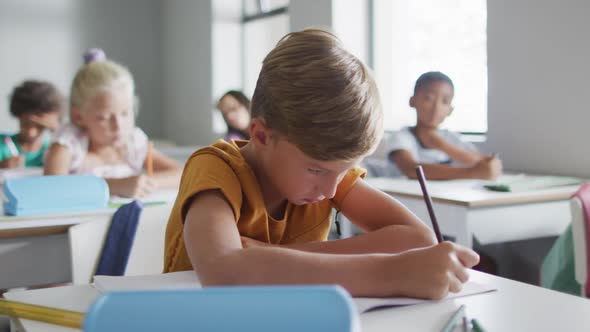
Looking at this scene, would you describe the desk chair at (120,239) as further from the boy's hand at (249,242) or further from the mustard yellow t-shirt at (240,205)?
the boy's hand at (249,242)

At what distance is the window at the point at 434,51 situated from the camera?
10.7 feet

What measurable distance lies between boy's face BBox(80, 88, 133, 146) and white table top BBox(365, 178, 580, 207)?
98 cm

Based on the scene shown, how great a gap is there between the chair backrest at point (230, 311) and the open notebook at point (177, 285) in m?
0.38

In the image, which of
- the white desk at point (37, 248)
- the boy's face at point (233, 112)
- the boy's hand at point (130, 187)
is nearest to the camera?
the white desk at point (37, 248)

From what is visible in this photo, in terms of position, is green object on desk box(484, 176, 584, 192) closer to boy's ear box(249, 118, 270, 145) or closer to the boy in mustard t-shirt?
the boy in mustard t-shirt

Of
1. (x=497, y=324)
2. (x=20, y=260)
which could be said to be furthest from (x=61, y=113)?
(x=497, y=324)

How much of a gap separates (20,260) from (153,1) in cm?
475

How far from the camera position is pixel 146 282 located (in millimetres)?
913

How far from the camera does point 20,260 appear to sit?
180cm

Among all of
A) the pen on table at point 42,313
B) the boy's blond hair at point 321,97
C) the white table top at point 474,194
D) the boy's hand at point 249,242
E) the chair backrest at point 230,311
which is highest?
the boy's blond hair at point 321,97

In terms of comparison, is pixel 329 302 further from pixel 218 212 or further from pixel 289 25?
pixel 289 25

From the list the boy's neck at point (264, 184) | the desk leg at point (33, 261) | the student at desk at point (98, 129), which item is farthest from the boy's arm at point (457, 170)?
the boy's neck at point (264, 184)

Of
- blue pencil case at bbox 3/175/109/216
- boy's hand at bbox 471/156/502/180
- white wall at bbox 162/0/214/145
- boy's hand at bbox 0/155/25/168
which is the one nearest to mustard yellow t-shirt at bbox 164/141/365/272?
blue pencil case at bbox 3/175/109/216

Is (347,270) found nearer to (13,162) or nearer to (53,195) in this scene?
(53,195)
